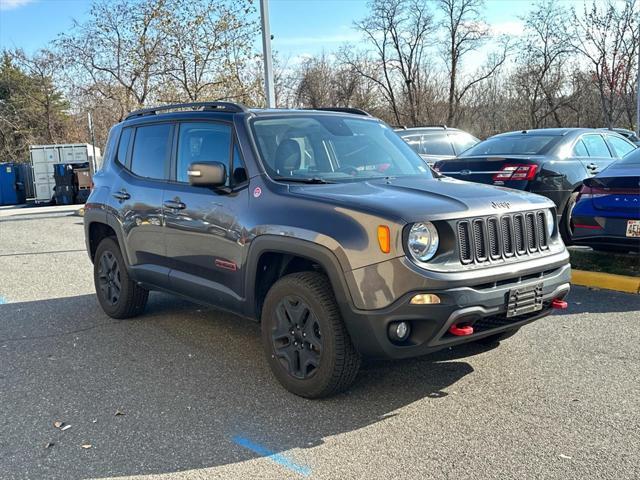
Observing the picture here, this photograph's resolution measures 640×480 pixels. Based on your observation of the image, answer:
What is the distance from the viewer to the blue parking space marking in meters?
3.16

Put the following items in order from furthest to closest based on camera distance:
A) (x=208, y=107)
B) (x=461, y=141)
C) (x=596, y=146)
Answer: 1. (x=461, y=141)
2. (x=596, y=146)
3. (x=208, y=107)

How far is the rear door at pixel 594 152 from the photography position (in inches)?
→ 351

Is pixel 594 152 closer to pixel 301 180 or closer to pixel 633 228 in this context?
pixel 633 228

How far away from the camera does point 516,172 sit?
826 centimetres

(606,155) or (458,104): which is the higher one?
(458,104)

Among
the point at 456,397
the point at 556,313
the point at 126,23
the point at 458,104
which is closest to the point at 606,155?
the point at 556,313

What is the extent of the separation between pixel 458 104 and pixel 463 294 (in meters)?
36.7

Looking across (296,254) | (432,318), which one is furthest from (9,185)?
(432,318)

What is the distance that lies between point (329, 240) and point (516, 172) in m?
5.36

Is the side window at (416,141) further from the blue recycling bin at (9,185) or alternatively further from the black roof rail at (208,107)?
the blue recycling bin at (9,185)

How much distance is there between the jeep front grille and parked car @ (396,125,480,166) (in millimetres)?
8345

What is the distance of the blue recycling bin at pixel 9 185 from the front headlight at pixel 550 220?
31.2m

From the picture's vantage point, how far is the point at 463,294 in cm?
348

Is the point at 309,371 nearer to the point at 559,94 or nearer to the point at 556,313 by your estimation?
the point at 556,313
